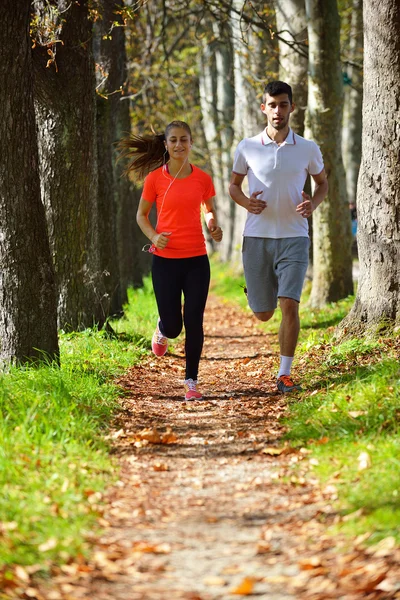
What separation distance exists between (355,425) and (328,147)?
26.7ft

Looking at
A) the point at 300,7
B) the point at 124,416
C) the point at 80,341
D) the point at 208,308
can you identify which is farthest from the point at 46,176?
the point at 208,308

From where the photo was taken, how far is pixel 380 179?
8.29 meters

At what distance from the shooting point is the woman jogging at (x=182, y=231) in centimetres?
743

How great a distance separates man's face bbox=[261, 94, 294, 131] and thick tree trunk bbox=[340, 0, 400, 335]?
129 centimetres

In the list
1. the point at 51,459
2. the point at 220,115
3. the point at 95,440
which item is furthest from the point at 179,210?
the point at 220,115

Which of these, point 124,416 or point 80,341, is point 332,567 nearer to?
point 124,416

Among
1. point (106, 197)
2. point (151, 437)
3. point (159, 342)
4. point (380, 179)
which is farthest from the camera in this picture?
point (106, 197)

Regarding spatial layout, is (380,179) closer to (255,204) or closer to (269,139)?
(269,139)

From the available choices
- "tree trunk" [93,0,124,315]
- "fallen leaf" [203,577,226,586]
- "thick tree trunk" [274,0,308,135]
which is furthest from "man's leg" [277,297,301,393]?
"thick tree trunk" [274,0,308,135]

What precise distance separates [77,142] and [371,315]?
13.6 feet

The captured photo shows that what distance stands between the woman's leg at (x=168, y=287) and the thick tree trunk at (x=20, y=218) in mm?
956

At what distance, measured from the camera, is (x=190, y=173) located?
24.7 ft

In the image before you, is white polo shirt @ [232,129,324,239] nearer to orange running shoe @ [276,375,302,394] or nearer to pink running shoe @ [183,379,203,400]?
orange running shoe @ [276,375,302,394]

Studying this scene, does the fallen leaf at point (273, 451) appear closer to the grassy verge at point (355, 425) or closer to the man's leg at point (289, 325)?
the grassy verge at point (355, 425)
